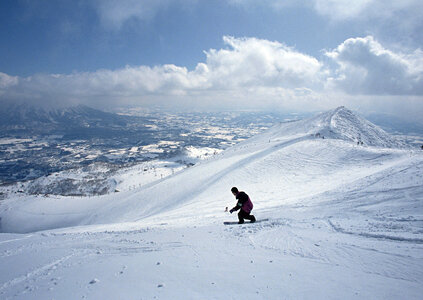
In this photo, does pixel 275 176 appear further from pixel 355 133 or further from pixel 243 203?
pixel 355 133

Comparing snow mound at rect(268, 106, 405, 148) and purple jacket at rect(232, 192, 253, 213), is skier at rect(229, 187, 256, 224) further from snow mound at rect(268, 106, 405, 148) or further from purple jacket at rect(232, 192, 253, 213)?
snow mound at rect(268, 106, 405, 148)

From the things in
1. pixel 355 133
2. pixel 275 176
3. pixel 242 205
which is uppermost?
pixel 355 133

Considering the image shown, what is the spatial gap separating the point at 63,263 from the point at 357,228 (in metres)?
9.90

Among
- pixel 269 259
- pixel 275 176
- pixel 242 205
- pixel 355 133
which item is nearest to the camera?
pixel 269 259

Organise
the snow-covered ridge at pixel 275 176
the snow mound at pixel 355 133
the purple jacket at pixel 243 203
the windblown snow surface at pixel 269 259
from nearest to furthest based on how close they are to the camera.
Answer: the windblown snow surface at pixel 269 259 < the purple jacket at pixel 243 203 < the snow-covered ridge at pixel 275 176 < the snow mound at pixel 355 133

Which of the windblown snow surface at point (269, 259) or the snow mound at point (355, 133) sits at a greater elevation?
the snow mound at point (355, 133)

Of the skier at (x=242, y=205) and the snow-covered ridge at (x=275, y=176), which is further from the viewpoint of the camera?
the snow-covered ridge at (x=275, y=176)

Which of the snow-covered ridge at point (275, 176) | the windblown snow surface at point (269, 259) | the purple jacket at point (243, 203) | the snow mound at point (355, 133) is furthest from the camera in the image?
the snow mound at point (355, 133)

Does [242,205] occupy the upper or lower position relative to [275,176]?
upper

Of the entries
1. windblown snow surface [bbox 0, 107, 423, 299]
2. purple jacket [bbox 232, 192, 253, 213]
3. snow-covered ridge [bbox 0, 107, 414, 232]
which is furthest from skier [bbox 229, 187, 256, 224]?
snow-covered ridge [bbox 0, 107, 414, 232]

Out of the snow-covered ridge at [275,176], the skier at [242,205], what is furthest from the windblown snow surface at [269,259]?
the snow-covered ridge at [275,176]

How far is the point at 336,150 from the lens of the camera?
1046 inches

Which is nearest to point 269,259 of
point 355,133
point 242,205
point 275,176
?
point 242,205

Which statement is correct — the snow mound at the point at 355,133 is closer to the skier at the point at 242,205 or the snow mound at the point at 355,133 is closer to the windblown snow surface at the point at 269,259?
the windblown snow surface at the point at 269,259
